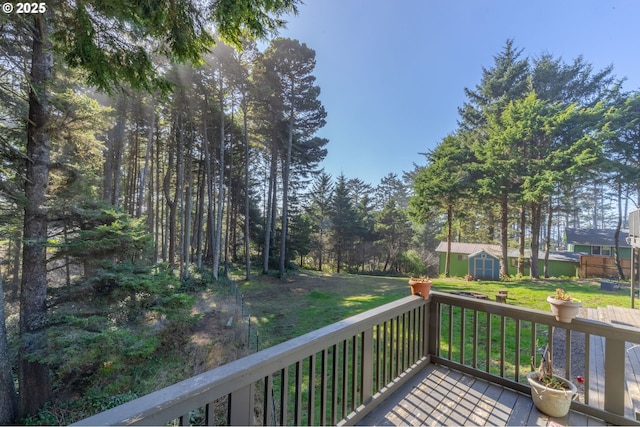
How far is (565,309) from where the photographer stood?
2051 mm

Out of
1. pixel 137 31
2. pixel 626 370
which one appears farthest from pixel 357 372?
pixel 626 370

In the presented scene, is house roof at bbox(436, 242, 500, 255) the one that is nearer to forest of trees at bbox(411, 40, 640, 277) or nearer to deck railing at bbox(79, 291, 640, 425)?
forest of trees at bbox(411, 40, 640, 277)

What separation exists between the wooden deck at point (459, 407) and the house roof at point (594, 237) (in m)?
18.7

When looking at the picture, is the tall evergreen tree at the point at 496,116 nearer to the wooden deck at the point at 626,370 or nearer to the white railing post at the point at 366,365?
the wooden deck at the point at 626,370

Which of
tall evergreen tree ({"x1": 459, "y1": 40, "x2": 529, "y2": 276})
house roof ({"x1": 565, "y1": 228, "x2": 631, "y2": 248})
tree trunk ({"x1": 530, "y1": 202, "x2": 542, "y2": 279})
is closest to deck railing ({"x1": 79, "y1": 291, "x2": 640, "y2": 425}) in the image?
tall evergreen tree ({"x1": 459, "y1": 40, "x2": 529, "y2": 276})

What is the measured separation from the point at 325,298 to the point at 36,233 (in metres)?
7.90

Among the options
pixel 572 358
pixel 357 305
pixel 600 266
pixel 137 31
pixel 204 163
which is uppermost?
pixel 204 163

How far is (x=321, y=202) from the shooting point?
2212 cm

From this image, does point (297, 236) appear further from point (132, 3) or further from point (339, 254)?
point (132, 3)

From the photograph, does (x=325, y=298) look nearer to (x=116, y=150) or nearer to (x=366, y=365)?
(x=366, y=365)

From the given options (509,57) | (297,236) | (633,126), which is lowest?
(297,236)

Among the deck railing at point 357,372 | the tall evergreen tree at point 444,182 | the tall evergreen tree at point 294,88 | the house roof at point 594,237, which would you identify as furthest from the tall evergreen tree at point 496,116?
the deck railing at point 357,372

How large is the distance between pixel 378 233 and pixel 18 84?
64.3 ft

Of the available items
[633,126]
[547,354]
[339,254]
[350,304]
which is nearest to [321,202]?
[339,254]
